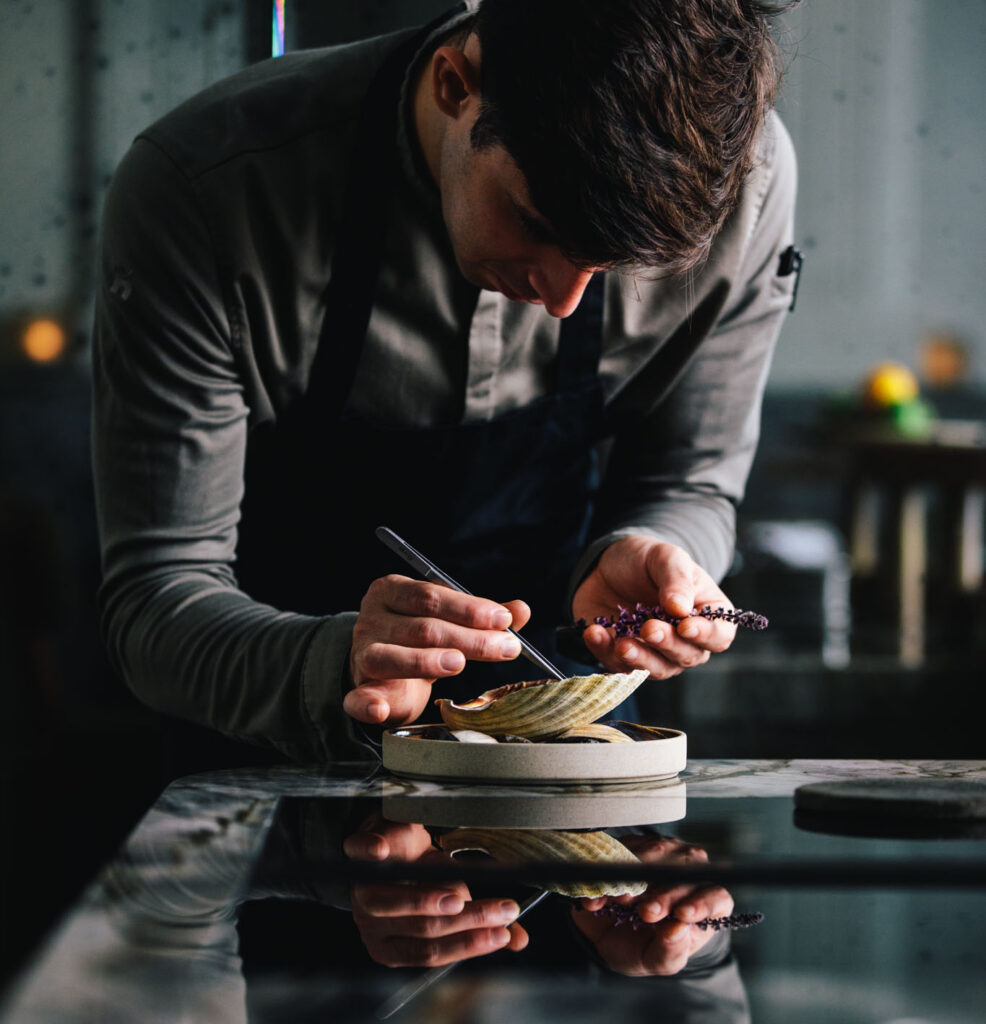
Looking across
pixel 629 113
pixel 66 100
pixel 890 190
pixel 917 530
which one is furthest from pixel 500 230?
pixel 890 190

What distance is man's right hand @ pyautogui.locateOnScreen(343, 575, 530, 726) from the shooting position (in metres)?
0.80

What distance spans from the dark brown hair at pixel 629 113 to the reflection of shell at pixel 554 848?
400mm

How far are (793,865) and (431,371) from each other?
0.69 m

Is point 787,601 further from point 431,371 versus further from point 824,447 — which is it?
point 431,371

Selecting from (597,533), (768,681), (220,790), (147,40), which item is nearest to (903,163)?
(768,681)

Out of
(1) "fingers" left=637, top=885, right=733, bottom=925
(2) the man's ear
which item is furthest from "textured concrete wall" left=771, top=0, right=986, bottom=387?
(1) "fingers" left=637, top=885, right=733, bottom=925

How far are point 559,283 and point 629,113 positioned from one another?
0.53 feet

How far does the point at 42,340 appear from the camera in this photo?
3359 mm

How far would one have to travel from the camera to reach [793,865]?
1.79 feet

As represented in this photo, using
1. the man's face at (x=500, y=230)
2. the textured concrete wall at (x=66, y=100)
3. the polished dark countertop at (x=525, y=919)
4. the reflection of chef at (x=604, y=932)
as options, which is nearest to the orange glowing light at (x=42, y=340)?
the textured concrete wall at (x=66, y=100)

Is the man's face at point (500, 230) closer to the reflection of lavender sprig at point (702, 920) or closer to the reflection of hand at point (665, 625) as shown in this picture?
the reflection of hand at point (665, 625)

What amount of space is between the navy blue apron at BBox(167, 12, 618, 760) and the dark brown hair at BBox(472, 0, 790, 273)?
0.87 ft

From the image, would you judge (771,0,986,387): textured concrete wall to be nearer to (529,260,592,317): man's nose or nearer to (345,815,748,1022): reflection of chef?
(529,260,592,317): man's nose

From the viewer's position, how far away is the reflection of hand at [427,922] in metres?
0.46
